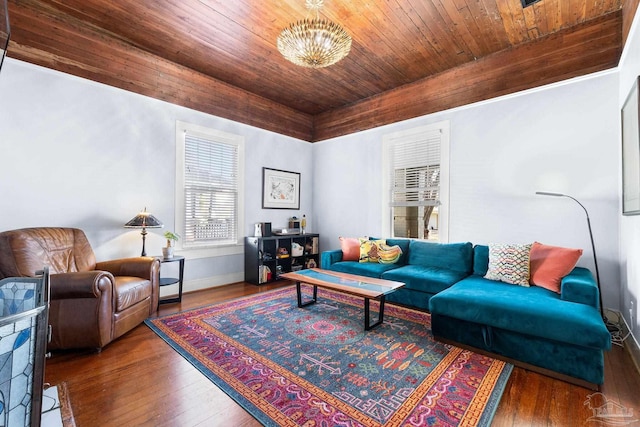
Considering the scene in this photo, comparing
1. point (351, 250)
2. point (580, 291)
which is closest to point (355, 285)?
point (351, 250)

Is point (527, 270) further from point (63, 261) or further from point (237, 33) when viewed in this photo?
point (63, 261)

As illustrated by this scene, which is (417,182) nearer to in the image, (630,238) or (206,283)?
(630,238)

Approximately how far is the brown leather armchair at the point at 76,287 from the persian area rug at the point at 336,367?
40cm

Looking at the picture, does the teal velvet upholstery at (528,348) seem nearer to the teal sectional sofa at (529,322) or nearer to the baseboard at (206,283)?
the teal sectional sofa at (529,322)

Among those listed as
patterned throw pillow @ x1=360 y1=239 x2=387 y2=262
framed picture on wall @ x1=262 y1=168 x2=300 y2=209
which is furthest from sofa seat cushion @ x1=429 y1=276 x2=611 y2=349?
framed picture on wall @ x1=262 y1=168 x2=300 y2=209

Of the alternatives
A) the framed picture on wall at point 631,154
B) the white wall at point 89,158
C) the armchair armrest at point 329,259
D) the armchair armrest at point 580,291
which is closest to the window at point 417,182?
the armchair armrest at point 329,259

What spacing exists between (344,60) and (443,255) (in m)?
2.90

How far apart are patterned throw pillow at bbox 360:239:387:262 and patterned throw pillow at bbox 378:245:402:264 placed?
68 mm

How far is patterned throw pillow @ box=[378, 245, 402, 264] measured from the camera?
4.04m

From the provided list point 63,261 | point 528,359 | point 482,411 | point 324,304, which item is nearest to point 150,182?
point 63,261

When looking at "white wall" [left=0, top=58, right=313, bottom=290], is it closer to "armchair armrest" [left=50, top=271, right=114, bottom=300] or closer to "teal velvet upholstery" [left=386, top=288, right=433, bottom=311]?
"armchair armrest" [left=50, top=271, right=114, bottom=300]

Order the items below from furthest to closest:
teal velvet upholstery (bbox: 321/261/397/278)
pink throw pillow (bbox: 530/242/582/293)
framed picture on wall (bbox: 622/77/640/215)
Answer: teal velvet upholstery (bbox: 321/261/397/278) < pink throw pillow (bbox: 530/242/582/293) < framed picture on wall (bbox: 622/77/640/215)

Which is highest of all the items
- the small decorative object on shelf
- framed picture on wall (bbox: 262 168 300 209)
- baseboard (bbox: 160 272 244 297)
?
framed picture on wall (bbox: 262 168 300 209)

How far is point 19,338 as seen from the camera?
3.94ft
